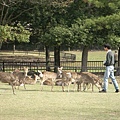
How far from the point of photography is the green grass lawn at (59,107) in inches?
374

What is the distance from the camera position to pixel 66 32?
25469mm

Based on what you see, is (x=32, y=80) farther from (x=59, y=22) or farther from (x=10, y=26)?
(x=10, y=26)

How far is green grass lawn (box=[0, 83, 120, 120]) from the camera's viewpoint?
9.50m

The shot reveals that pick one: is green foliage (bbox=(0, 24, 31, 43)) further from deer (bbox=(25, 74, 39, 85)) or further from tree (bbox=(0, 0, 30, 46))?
deer (bbox=(25, 74, 39, 85))

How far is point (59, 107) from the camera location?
11.0 m

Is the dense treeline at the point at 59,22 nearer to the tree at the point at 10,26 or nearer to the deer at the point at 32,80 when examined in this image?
the tree at the point at 10,26

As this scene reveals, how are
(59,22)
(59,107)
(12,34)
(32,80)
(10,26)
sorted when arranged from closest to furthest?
(59,107) < (32,80) < (12,34) < (59,22) < (10,26)

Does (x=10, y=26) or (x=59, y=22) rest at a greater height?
(x=59, y=22)

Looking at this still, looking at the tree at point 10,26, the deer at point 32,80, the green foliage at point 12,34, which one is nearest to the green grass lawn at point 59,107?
the deer at point 32,80

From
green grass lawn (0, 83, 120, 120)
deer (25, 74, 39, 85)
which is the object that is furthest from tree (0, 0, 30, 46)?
green grass lawn (0, 83, 120, 120)

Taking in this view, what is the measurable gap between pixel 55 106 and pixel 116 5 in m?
9.30

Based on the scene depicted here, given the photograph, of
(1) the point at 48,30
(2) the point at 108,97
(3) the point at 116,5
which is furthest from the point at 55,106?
(1) the point at 48,30

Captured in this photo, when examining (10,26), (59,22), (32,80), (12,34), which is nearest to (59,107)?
(32,80)

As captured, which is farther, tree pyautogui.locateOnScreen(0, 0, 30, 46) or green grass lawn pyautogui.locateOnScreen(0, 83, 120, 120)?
tree pyautogui.locateOnScreen(0, 0, 30, 46)
